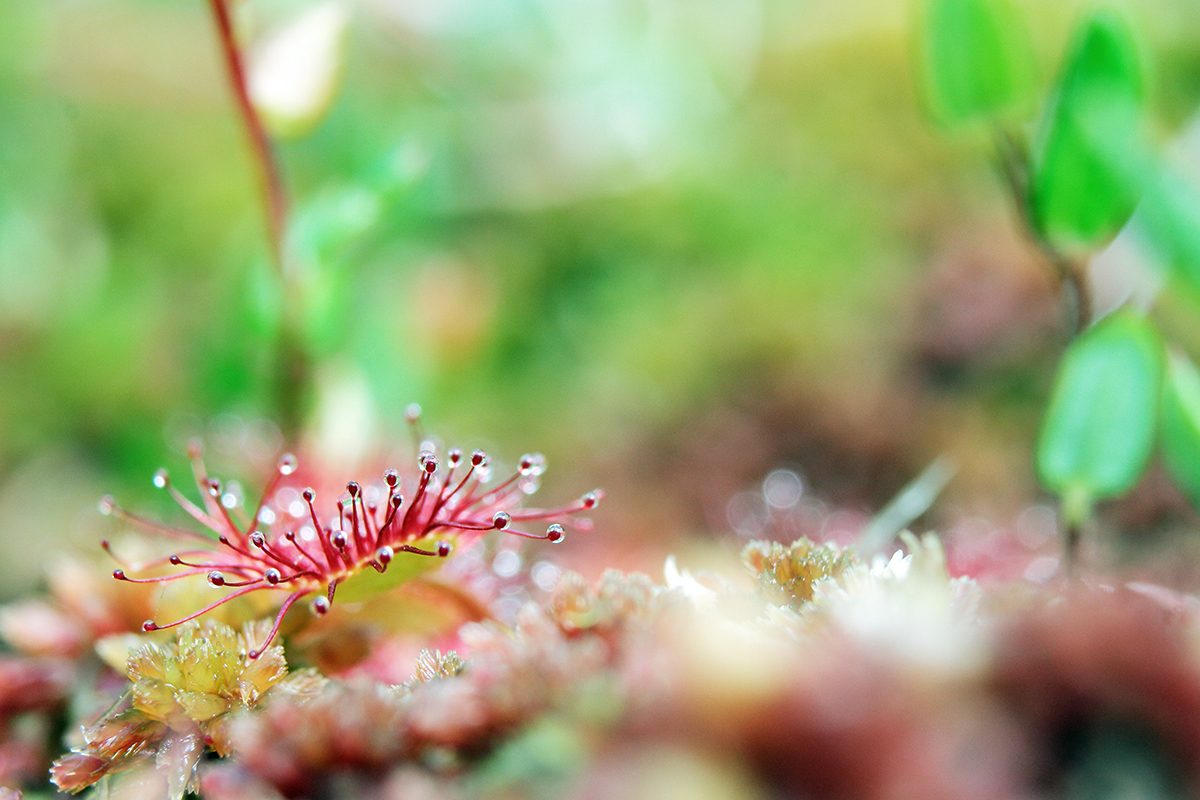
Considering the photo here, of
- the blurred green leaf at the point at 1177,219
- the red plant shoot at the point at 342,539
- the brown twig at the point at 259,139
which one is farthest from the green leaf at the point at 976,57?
the brown twig at the point at 259,139

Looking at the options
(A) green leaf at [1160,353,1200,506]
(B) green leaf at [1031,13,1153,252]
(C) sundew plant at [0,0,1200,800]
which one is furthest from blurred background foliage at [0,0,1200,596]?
(A) green leaf at [1160,353,1200,506]

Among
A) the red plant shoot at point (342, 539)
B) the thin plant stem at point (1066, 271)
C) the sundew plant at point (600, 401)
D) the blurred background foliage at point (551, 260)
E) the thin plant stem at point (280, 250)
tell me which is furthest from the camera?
the blurred background foliage at point (551, 260)

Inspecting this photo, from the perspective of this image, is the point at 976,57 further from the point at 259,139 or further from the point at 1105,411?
the point at 259,139

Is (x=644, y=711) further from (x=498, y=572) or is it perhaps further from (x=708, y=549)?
(x=708, y=549)

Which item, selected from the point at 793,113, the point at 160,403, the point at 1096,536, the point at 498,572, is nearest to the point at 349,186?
the point at 498,572

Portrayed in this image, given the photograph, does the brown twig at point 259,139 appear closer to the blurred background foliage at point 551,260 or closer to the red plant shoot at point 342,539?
the blurred background foliage at point 551,260
